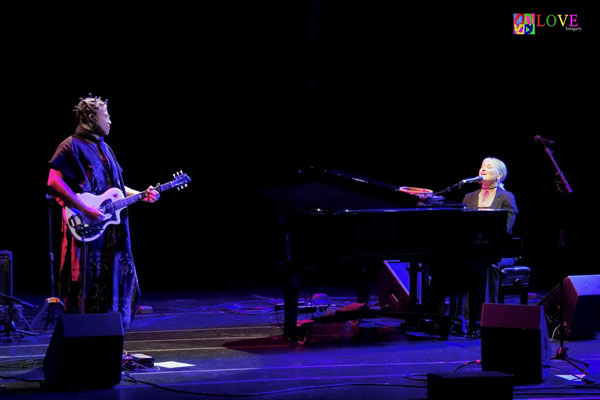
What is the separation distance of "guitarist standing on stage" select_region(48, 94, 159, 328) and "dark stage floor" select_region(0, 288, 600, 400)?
0.47m

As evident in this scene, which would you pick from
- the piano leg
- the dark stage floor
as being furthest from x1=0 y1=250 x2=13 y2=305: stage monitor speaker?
the piano leg

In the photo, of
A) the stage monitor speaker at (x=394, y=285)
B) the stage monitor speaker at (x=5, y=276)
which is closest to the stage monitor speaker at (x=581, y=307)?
the stage monitor speaker at (x=394, y=285)

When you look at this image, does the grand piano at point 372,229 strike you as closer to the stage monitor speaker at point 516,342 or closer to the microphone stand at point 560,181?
the microphone stand at point 560,181

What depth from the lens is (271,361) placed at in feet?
17.8

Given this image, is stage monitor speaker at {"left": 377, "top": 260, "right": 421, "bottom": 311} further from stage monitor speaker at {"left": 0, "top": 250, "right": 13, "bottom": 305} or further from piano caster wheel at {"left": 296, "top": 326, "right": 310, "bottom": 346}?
stage monitor speaker at {"left": 0, "top": 250, "right": 13, "bottom": 305}

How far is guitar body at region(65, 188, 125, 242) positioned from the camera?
4.93 meters

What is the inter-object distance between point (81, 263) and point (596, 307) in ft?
12.8

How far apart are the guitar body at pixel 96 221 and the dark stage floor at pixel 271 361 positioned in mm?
837

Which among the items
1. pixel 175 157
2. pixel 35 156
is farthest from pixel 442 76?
pixel 35 156

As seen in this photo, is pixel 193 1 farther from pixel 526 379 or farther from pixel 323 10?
pixel 526 379

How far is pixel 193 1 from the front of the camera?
30.9ft

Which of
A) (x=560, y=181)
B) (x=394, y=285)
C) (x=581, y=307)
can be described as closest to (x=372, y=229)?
(x=394, y=285)

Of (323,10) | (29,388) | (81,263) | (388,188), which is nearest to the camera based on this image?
(29,388)

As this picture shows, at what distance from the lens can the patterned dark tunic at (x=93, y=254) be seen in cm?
491
